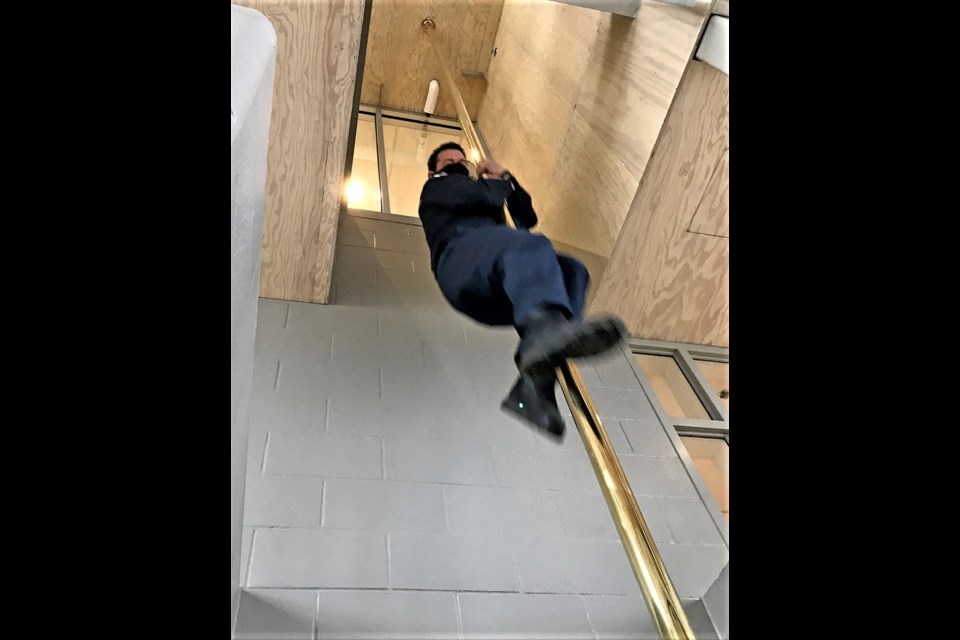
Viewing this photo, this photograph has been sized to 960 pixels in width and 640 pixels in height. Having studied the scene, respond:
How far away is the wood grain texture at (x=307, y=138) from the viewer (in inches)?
86.0

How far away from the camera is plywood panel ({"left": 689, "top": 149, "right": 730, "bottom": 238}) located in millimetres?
2789

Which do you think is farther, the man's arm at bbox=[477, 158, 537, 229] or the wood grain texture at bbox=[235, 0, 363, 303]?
the man's arm at bbox=[477, 158, 537, 229]

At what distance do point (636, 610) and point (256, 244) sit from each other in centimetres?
152

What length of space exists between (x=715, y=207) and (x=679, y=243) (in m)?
0.22

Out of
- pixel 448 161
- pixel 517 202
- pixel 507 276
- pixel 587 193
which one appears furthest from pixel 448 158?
pixel 507 276

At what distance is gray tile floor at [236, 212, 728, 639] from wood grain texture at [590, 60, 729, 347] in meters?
0.43

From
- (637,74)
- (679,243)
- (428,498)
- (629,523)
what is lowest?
(428,498)

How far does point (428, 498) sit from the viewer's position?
2113 mm

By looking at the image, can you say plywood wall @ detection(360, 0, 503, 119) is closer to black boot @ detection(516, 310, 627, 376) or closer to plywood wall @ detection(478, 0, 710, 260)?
plywood wall @ detection(478, 0, 710, 260)

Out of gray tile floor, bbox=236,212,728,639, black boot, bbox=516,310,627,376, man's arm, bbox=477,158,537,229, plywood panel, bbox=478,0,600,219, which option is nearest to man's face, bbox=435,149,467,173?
man's arm, bbox=477,158,537,229

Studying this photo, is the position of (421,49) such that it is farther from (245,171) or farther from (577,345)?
(245,171)

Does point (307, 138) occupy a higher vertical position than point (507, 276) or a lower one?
lower
